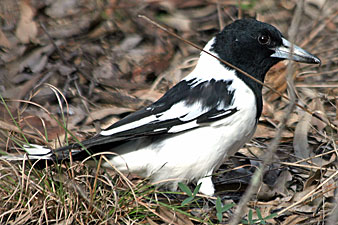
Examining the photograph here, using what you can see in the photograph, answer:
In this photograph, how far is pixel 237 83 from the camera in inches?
126

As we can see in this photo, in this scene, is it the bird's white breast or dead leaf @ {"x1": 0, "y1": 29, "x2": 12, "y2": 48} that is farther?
dead leaf @ {"x1": 0, "y1": 29, "x2": 12, "y2": 48}

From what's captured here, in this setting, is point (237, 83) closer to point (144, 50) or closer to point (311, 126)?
point (311, 126)

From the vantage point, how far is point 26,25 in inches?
209

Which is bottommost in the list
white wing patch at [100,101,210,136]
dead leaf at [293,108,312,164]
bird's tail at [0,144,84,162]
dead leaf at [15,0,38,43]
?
dead leaf at [293,108,312,164]

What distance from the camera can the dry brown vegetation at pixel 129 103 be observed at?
2.88m

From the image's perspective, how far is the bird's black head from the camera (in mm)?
3320

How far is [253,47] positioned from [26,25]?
2.72 meters

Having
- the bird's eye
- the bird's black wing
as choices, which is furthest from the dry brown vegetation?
the bird's eye

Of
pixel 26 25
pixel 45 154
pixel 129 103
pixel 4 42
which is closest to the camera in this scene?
pixel 45 154

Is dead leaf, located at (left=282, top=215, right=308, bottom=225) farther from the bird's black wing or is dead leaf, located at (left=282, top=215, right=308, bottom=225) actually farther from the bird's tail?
the bird's tail

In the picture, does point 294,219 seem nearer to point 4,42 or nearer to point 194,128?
point 194,128

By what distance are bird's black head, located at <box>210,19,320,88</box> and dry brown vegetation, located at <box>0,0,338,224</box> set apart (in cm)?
38

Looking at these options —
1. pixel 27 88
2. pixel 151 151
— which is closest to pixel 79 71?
pixel 27 88

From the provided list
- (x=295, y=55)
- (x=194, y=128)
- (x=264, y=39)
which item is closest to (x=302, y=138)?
(x=295, y=55)
